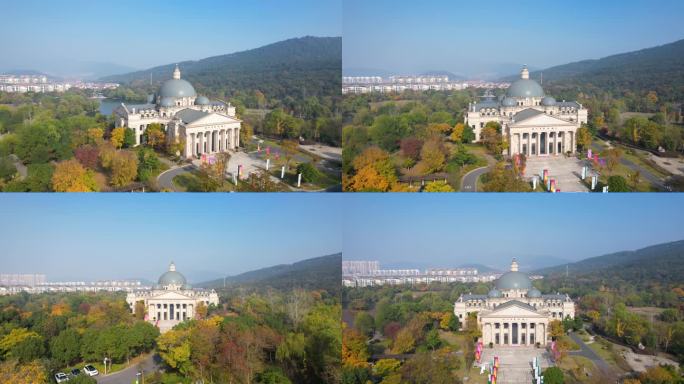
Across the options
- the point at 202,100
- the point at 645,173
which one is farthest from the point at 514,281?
the point at 202,100

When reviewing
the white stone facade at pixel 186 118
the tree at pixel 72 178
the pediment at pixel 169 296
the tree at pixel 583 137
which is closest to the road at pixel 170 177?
the white stone facade at pixel 186 118

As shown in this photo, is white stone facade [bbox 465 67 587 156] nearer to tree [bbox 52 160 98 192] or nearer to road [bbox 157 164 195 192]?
road [bbox 157 164 195 192]

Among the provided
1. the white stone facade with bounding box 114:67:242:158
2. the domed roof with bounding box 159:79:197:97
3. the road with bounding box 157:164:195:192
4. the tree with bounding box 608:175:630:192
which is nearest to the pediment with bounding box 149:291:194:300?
the road with bounding box 157:164:195:192

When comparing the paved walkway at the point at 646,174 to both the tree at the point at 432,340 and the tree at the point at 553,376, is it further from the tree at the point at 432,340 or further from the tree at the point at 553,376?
the tree at the point at 432,340

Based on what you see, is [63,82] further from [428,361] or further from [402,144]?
[428,361]

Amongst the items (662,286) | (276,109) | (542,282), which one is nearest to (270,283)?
(276,109)
